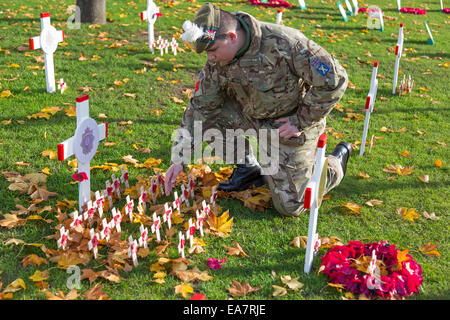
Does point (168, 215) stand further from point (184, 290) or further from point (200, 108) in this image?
point (200, 108)

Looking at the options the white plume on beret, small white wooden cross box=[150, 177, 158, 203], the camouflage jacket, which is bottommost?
small white wooden cross box=[150, 177, 158, 203]

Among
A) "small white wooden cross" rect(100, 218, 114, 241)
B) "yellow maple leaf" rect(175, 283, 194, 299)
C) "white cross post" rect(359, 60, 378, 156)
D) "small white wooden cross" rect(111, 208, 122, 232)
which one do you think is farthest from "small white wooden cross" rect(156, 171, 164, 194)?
"white cross post" rect(359, 60, 378, 156)

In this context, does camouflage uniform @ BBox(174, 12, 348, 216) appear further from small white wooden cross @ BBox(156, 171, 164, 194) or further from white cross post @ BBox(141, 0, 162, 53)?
white cross post @ BBox(141, 0, 162, 53)

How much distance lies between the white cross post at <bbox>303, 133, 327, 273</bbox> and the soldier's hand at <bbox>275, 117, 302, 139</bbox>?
2.40 ft

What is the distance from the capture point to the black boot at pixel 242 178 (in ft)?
15.0

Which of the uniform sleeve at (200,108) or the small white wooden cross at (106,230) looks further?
the uniform sleeve at (200,108)

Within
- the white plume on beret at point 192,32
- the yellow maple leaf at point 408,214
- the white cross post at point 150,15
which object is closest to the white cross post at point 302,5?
the white cross post at point 150,15

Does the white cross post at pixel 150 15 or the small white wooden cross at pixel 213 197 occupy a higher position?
the white cross post at pixel 150 15

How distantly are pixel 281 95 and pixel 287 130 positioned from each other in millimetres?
295

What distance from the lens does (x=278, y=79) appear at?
3.88 m

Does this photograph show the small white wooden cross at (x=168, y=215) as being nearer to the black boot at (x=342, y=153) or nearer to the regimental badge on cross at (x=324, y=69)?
the regimental badge on cross at (x=324, y=69)

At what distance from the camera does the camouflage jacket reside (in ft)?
12.1

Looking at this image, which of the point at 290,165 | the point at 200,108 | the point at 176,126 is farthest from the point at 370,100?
the point at 176,126

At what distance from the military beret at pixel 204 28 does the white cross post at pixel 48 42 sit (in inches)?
134
